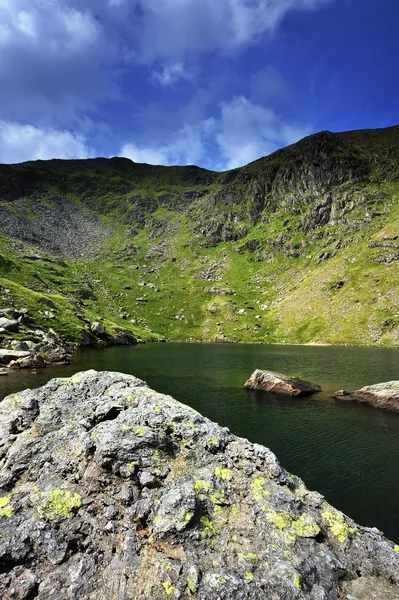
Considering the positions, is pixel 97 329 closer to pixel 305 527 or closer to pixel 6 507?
pixel 6 507

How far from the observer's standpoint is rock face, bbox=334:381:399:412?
48756mm

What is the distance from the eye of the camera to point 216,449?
15.7 m

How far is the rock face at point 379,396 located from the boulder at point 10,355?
68.0 m

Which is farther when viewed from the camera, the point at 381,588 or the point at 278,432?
the point at 278,432

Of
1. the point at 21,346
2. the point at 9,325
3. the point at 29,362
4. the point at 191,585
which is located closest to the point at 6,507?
the point at 191,585

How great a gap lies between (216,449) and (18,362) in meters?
69.9

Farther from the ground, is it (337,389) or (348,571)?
(348,571)

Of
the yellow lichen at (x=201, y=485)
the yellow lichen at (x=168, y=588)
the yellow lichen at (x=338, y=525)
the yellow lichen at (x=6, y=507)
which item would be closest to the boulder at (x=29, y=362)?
the yellow lichen at (x=6, y=507)

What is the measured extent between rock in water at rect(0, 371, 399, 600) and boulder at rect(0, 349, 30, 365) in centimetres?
6341

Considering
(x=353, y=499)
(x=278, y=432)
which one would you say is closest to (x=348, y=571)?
(x=353, y=499)

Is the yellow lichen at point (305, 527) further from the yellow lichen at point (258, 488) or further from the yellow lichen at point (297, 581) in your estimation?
the yellow lichen at point (297, 581)

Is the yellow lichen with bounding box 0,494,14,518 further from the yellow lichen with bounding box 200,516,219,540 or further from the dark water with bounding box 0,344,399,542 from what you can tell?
the dark water with bounding box 0,344,399,542

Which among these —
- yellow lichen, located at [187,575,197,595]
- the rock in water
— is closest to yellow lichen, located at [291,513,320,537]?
the rock in water

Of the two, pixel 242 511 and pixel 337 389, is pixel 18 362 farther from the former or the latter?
pixel 242 511
